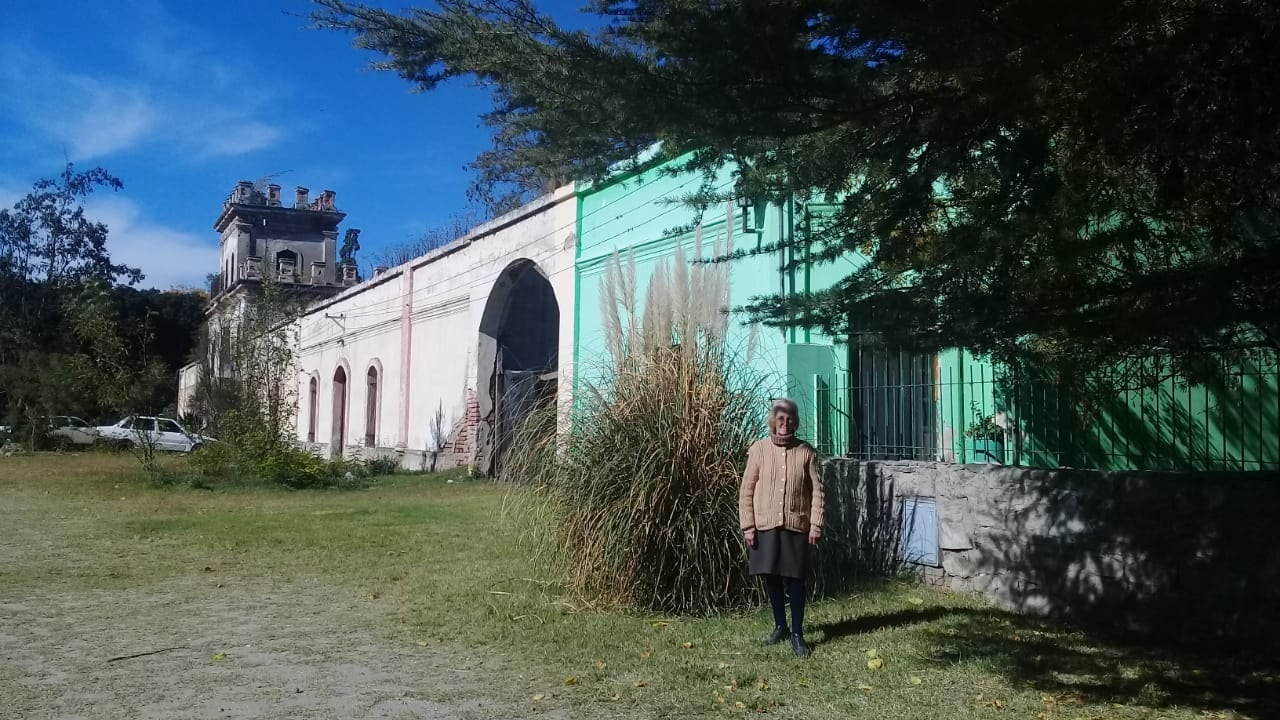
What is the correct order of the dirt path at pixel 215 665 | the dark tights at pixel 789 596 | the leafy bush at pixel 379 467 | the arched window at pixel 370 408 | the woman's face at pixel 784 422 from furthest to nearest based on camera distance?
the arched window at pixel 370 408
the leafy bush at pixel 379 467
the woman's face at pixel 784 422
the dark tights at pixel 789 596
the dirt path at pixel 215 665

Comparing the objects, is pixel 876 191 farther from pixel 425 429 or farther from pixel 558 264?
pixel 425 429

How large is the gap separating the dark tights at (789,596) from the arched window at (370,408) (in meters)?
20.7

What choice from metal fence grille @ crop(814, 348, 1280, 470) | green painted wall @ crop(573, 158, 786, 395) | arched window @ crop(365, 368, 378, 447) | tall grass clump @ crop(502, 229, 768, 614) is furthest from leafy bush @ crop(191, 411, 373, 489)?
tall grass clump @ crop(502, 229, 768, 614)

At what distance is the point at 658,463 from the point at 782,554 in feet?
3.29

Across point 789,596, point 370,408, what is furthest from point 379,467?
point 789,596

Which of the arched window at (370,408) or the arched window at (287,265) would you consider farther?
the arched window at (287,265)

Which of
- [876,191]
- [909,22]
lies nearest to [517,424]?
[876,191]

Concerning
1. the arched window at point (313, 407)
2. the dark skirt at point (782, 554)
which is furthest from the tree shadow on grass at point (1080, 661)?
the arched window at point (313, 407)

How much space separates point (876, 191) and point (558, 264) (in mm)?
11687

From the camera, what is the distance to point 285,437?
20.2m

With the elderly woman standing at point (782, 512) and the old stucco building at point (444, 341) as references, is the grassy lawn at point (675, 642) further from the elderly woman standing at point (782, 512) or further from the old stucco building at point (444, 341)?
the old stucco building at point (444, 341)

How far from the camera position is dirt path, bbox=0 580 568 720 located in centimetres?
468

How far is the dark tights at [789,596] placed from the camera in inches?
226

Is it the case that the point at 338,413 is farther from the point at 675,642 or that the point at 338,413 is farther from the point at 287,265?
the point at 675,642
